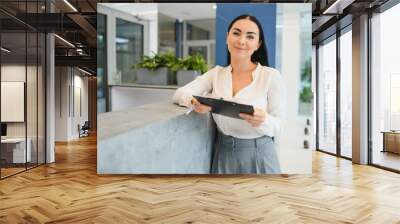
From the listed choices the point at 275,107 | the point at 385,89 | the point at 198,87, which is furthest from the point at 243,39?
the point at 385,89

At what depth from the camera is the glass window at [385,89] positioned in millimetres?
7012

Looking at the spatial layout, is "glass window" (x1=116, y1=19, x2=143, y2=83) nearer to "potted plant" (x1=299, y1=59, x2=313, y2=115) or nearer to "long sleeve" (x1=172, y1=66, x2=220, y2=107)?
"long sleeve" (x1=172, y1=66, x2=220, y2=107)

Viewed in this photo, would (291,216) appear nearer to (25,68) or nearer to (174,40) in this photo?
(174,40)

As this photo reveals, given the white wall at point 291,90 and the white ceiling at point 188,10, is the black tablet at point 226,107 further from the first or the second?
the white ceiling at point 188,10

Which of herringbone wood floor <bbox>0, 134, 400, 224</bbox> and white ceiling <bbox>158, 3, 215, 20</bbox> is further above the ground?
white ceiling <bbox>158, 3, 215, 20</bbox>

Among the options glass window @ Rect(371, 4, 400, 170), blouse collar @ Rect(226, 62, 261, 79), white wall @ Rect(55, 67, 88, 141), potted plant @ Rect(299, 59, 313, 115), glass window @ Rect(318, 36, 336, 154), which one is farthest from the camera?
white wall @ Rect(55, 67, 88, 141)

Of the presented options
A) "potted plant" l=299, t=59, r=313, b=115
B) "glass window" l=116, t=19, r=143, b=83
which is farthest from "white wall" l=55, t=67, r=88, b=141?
"potted plant" l=299, t=59, r=313, b=115

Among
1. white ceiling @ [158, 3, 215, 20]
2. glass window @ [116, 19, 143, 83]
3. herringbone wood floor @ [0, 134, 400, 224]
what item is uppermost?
white ceiling @ [158, 3, 215, 20]

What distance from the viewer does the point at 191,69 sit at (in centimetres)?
618

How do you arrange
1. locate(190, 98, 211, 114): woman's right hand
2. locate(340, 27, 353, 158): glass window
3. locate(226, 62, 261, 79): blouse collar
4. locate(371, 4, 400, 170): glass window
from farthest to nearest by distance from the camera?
locate(340, 27, 353, 158): glass window → locate(371, 4, 400, 170): glass window → locate(226, 62, 261, 79): blouse collar → locate(190, 98, 211, 114): woman's right hand

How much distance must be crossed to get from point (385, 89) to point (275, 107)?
2.63 meters

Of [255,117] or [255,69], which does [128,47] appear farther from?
[255,117]

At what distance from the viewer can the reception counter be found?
5.73 metres

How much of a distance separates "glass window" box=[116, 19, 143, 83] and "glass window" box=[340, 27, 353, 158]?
4.64 metres
